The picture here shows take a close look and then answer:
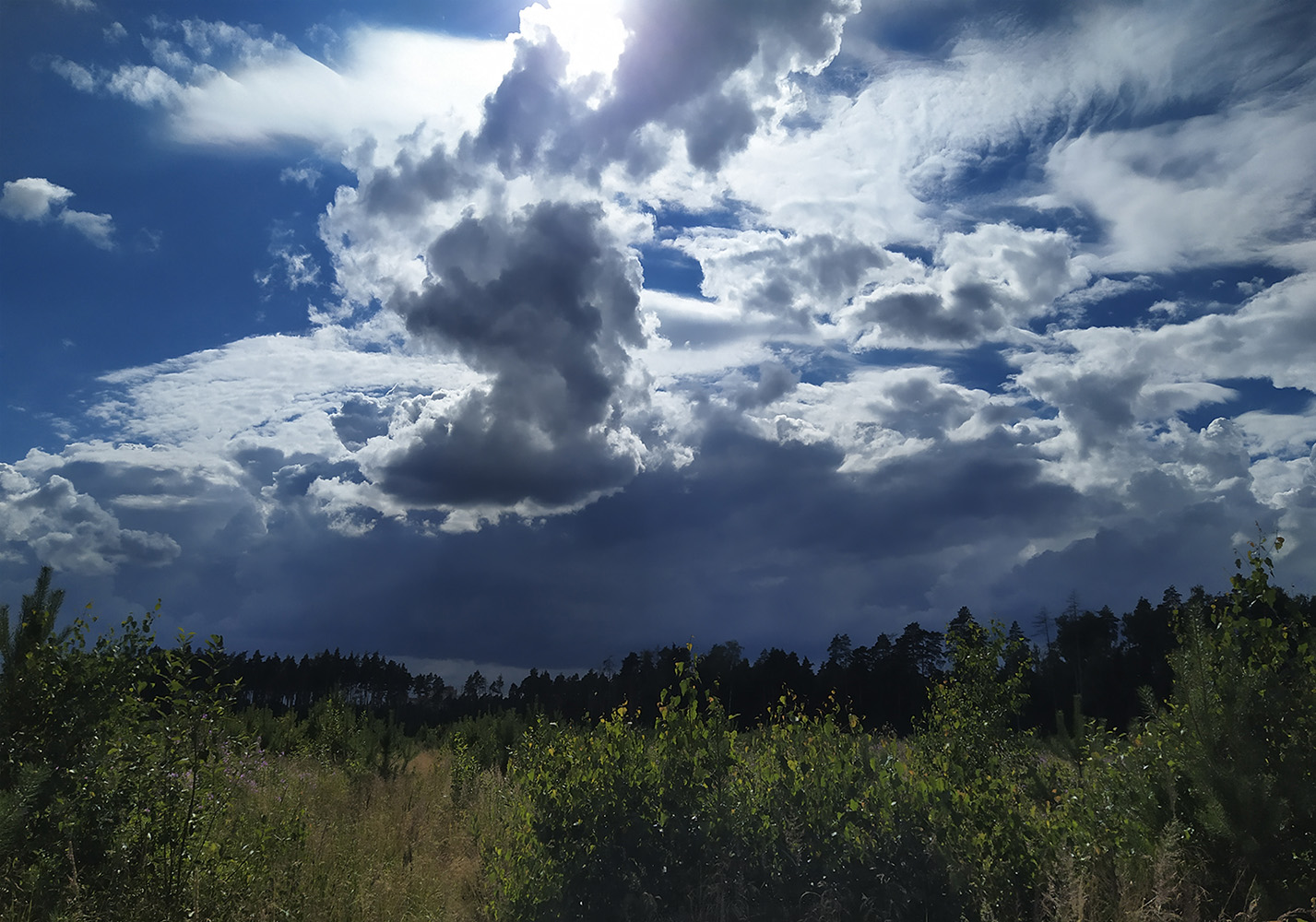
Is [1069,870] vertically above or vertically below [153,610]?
below

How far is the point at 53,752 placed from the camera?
261 inches

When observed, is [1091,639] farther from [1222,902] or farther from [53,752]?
[53,752]

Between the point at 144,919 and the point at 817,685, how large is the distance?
190 ft

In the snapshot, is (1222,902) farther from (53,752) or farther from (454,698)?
(454,698)

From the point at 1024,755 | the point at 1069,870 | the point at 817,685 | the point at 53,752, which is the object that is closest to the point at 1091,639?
the point at 817,685

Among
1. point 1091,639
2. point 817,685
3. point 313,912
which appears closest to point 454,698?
point 817,685

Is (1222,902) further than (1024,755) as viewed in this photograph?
No

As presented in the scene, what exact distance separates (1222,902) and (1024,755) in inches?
142

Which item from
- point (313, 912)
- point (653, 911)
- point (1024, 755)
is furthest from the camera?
point (1024, 755)

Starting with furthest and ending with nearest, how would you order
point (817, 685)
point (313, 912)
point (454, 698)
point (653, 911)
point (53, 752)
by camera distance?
point (454, 698)
point (817, 685)
point (313, 912)
point (53, 752)
point (653, 911)

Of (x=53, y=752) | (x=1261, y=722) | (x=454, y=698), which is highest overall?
(x=1261, y=722)

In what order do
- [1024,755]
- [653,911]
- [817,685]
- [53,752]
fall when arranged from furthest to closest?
[817,685]
[1024,755]
[53,752]
[653,911]

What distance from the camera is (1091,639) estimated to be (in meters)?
62.1

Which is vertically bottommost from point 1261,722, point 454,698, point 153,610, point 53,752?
point 454,698
